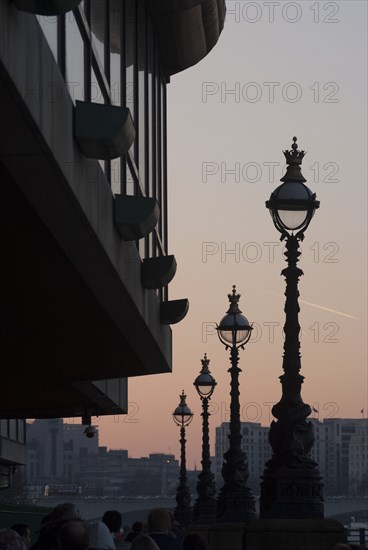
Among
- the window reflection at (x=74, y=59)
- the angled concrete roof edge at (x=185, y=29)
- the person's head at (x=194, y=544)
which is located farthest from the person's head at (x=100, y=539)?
the angled concrete roof edge at (x=185, y=29)

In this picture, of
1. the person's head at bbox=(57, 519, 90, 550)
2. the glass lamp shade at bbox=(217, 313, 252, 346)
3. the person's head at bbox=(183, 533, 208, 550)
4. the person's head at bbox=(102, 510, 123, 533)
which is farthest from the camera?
the glass lamp shade at bbox=(217, 313, 252, 346)

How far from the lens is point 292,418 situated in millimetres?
19781

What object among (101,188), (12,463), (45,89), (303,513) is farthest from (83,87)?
(12,463)

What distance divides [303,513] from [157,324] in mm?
8885

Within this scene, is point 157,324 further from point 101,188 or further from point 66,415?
point 66,415

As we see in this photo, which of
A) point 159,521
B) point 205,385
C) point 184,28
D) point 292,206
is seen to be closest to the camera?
point 159,521

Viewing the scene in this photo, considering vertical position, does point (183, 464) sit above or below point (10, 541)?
above

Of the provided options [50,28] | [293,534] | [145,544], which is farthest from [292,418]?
[145,544]

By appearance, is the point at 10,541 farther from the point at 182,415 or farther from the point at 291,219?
the point at 182,415

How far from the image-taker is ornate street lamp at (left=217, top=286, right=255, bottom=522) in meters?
33.3

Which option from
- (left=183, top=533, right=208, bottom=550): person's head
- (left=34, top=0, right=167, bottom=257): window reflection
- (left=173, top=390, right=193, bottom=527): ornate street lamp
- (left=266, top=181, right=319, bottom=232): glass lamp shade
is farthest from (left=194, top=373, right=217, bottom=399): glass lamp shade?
(left=183, top=533, right=208, bottom=550): person's head

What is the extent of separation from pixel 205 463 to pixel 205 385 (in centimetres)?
499

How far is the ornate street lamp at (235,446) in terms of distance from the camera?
33344 mm

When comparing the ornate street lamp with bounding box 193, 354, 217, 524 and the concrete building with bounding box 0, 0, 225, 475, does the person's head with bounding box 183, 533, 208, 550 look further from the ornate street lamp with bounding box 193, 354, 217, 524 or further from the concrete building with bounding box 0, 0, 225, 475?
the ornate street lamp with bounding box 193, 354, 217, 524
